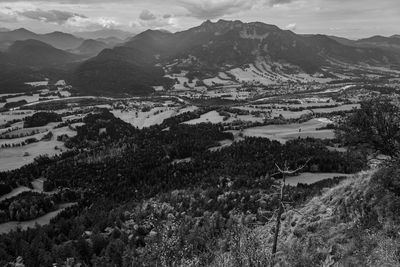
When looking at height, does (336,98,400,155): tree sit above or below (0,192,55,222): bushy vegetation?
above

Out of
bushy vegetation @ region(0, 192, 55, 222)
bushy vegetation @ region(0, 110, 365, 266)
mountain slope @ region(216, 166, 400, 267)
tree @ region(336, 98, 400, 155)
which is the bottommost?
bushy vegetation @ region(0, 192, 55, 222)

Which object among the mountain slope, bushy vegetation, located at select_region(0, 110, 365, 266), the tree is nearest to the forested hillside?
the mountain slope

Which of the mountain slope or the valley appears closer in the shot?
the mountain slope

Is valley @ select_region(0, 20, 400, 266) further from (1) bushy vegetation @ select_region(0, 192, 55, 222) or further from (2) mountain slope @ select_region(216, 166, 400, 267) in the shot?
(1) bushy vegetation @ select_region(0, 192, 55, 222)

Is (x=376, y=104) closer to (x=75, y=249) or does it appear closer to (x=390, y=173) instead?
(x=390, y=173)

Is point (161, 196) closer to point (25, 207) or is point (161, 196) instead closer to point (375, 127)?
point (25, 207)

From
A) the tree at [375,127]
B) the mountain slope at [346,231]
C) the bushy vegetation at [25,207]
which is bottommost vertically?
the bushy vegetation at [25,207]

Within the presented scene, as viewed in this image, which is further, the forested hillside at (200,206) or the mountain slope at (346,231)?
the forested hillside at (200,206)

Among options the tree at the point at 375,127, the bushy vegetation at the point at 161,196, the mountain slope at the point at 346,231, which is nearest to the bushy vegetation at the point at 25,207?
the bushy vegetation at the point at 161,196

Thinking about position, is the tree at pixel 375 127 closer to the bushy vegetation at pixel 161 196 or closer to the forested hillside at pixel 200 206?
the forested hillside at pixel 200 206

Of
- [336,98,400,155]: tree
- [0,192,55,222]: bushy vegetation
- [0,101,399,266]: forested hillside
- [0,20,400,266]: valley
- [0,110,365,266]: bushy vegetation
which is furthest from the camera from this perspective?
[0,192,55,222]: bushy vegetation

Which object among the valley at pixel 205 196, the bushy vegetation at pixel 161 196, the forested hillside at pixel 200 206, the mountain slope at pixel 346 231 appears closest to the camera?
the mountain slope at pixel 346 231
